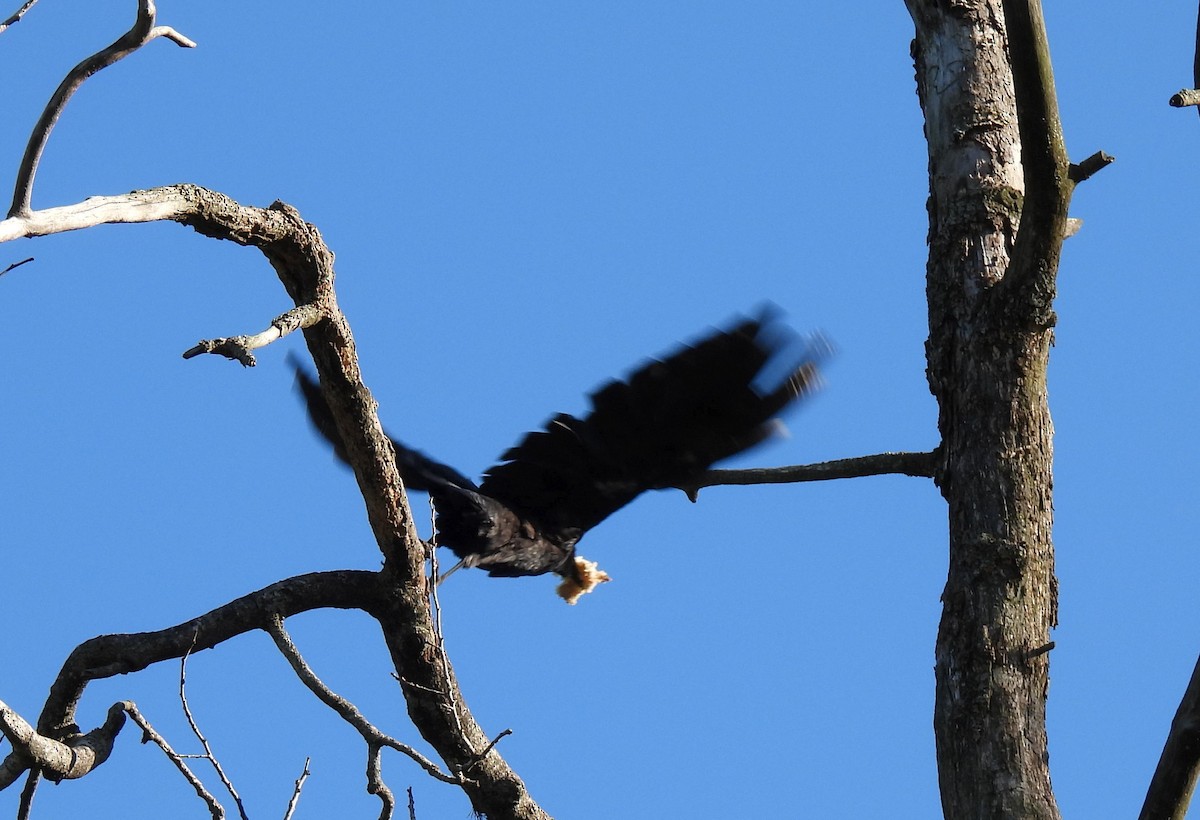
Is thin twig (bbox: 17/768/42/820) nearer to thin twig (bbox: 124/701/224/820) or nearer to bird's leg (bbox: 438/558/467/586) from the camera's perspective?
thin twig (bbox: 124/701/224/820)

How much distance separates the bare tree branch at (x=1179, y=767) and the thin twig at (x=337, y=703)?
1374mm

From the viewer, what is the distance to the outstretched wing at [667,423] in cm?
392

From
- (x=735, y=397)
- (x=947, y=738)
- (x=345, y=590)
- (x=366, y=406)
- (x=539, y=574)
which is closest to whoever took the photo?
(x=947, y=738)

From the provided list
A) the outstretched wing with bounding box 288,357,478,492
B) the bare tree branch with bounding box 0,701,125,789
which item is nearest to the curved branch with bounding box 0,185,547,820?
the bare tree branch with bounding box 0,701,125,789

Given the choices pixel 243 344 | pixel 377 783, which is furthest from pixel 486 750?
pixel 243 344

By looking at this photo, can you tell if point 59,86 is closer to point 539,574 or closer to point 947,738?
point 947,738

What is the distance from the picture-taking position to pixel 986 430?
296cm

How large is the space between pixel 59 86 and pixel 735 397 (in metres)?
2.25

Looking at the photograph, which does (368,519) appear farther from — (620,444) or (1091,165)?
(1091,165)

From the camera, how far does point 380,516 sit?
123 inches

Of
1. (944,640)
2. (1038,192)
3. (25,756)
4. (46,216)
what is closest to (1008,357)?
(1038,192)

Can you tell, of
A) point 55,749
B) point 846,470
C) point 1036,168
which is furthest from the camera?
point 846,470

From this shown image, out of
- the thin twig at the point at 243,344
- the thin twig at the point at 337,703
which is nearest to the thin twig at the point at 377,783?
the thin twig at the point at 337,703

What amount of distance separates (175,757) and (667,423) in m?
1.73
